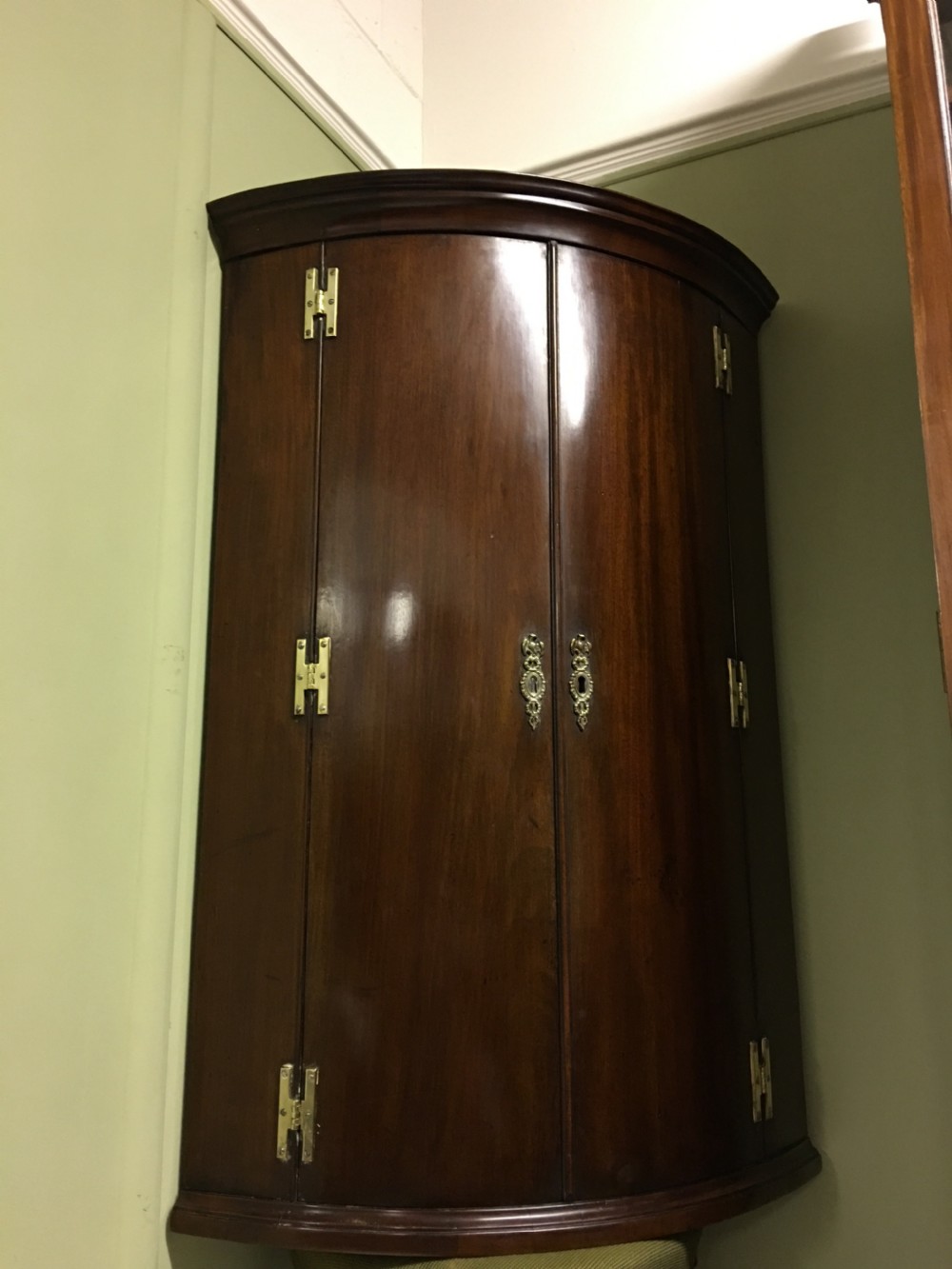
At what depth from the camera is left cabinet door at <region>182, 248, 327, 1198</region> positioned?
151 cm

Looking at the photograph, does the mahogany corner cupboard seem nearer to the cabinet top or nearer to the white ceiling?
the cabinet top

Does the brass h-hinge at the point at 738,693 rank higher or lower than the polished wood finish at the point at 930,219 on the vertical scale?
lower

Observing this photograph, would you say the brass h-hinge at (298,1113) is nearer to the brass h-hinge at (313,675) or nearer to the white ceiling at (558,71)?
the brass h-hinge at (313,675)

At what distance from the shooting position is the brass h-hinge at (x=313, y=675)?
1.58m

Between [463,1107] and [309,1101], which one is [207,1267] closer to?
[309,1101]

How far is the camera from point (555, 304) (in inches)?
66.6

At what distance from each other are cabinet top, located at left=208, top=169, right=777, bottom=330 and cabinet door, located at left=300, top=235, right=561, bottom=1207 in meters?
0.03

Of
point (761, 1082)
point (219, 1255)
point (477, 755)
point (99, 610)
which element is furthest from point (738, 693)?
point (219, 1255)

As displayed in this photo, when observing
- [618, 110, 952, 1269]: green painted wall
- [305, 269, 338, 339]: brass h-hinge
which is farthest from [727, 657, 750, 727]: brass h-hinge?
[305, 269, 338, 339]: brass h-hinge

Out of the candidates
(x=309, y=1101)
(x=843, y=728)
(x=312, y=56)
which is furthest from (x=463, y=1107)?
(x=312, y=56)

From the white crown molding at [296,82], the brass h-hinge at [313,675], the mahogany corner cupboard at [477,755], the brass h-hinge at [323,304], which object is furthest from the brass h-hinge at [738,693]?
the white crown molding at [296,82]

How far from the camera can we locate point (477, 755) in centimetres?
154

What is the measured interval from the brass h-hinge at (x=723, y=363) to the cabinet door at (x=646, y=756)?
0.04m

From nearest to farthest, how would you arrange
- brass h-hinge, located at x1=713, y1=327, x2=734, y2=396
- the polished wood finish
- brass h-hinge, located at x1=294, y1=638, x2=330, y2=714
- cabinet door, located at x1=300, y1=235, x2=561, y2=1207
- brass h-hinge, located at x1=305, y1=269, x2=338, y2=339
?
the polished wood finish → cabinet door, located at x1=300, y1=235, x2=561, y2=1207 → brass h-hinge, located at x1=294, y1=638, x2=330, y2=714 → brass h-hinge, located at x1=305, y1=269, x2=338, y2=339 → brass h-hinge, located at x1=713, y1=327, x2=734, y2=396
